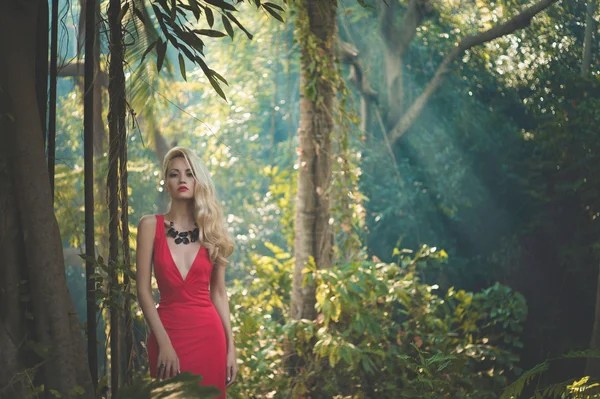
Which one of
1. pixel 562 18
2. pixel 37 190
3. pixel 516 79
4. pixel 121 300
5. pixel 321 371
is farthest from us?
pixel 516 79

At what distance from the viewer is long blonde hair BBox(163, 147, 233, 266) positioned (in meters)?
3.07

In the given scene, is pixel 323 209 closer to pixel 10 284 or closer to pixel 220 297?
pixel 220 297

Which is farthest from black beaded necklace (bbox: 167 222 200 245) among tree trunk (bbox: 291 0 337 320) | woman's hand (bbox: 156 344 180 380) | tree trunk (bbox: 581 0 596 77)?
tree trunk (bbox: 581 0 596 77)

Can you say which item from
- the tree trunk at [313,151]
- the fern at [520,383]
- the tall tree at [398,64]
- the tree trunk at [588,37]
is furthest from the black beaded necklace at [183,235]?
the tall tree at [398,64]

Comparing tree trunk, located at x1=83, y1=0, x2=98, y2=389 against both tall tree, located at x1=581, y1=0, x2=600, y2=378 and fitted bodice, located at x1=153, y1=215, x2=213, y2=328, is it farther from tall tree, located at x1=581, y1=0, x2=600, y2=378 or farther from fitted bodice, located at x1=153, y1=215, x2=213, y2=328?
tall tree, located at x1=581, y1=0, x2=600, y2=378

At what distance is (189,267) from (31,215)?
3.18ft

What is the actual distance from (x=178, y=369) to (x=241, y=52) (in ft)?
44.6

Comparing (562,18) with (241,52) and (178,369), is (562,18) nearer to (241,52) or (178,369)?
(178,369)

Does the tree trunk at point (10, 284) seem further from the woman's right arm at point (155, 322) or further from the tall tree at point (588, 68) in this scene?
the tall tree at point (588, 68)

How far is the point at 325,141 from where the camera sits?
19.2ft

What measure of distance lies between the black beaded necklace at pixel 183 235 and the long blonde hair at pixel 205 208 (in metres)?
0.03

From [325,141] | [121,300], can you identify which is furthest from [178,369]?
[325,141]

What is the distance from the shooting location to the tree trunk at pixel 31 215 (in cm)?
214

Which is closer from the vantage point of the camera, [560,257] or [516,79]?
[560,257]
